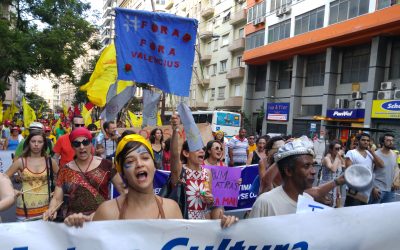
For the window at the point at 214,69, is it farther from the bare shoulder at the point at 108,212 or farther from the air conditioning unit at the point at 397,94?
the bare shoulder at the point at 108,212

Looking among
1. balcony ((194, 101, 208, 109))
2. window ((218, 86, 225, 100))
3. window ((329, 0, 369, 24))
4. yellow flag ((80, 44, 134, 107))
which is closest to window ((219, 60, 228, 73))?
window ((218, 86, 225, 100))

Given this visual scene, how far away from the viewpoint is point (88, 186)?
3.65 metres

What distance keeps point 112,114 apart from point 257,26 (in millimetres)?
31902

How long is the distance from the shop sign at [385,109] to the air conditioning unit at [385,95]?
0.21m

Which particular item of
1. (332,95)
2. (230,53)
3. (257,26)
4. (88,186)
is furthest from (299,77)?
(88,186)

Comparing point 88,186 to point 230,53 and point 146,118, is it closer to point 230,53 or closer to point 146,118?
point 146,118

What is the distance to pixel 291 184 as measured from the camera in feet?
8.80

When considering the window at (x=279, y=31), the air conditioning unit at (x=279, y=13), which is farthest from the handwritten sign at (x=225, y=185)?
the air conditioning unit at (x=279, y=13)

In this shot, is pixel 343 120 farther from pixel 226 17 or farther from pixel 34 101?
pixel 34 101

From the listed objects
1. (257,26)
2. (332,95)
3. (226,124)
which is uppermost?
(257,26)

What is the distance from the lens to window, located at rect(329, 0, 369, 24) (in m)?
25.1

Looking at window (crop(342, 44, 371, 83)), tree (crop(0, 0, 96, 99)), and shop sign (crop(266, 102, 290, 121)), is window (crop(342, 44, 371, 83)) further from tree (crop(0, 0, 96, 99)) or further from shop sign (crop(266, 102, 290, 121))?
tree (crop(0, 0, 96, 99))

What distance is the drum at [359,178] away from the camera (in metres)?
2.22

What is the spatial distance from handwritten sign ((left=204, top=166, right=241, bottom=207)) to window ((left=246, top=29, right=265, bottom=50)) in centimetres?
3089
